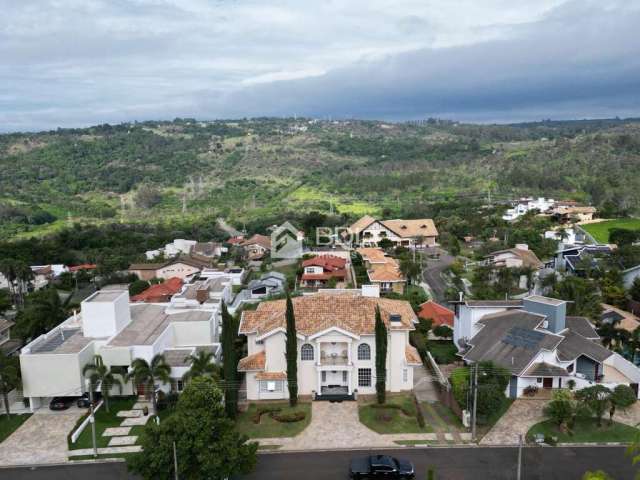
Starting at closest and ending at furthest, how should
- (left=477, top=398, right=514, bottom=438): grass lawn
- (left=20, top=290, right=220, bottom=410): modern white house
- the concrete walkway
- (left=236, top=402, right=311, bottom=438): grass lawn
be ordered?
the concrete walkway < (left=477, top=398, right=514, bottom=438): grass lawn < (left=236, top=402, right=311, bottom=438): grass lawn < (left=20, top=290, right=220, bottom=410): modern white house

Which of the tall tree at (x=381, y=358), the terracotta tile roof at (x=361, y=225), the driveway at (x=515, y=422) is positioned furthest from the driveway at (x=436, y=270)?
the tall tree at (x=381, y=358)

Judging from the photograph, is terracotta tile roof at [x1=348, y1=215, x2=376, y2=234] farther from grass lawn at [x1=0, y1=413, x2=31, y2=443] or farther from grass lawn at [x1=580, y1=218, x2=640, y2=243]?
grass lawn at [x1=0, y1=413, x2=31, y2=443]

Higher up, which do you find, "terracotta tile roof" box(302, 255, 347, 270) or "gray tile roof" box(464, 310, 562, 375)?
"gray tile roof" box(464, 310, 562, 375)

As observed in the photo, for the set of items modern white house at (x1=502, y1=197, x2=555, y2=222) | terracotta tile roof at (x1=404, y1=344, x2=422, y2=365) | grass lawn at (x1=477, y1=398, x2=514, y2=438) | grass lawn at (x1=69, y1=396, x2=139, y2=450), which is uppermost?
modern white house at (x1=502, y1=197, x2=555, y2=222)

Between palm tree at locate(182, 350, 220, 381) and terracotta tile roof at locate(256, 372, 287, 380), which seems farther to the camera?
A: terracotta tile roof at locate(256, 372, 287, 380)

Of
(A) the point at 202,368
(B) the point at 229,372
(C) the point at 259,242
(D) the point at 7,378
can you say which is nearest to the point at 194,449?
(B) the point at 229,372

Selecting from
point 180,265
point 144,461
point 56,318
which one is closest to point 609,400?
point 144,461

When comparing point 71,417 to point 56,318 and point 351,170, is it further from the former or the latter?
point 351,170

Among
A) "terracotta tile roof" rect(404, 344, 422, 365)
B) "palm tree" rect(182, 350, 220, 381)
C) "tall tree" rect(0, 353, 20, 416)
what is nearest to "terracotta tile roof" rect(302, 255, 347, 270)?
"terracotta tile roof" rect(404, 344, 422, 365)
